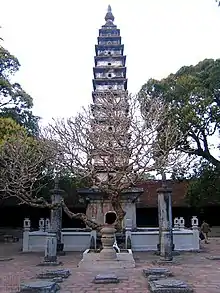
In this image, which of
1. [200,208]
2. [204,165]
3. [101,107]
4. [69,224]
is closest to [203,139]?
[204,165]

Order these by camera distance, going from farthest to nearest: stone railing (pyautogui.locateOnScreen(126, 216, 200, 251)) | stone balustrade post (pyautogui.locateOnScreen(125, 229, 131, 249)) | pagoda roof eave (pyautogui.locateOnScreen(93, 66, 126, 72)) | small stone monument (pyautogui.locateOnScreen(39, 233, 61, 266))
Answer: pagoda roof eave (pyautogui.locateOnScreen(93, 66, 126, 72)), stone railing (pyautogui.locateOnScreen(126, 216, 200, 251)), stone balustrade post (pyautogui.locateOnScreen(125, 229, 131, 249)), small stone monument (pyautogui.locateOnScreen(39, 233, 61, 266))

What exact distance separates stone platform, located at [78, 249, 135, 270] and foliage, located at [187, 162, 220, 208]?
1383cm

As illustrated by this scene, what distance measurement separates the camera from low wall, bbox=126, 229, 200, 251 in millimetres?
17922

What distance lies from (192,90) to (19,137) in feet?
39.0

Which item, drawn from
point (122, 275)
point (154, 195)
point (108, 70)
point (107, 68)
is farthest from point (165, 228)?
point (107, 68)

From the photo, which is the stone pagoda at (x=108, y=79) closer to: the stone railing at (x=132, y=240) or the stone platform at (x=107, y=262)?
the stone railing at (x=132, y=240)

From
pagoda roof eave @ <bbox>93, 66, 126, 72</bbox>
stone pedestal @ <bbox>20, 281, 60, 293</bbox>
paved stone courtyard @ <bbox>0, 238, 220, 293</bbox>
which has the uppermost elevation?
pagoda roof eave @ <bbox>93, 66, 126, 72</bbox>

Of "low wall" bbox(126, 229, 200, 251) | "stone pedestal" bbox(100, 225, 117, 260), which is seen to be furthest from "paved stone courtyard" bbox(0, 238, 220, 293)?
"low wall" bbox(126, 229, 200, 251)

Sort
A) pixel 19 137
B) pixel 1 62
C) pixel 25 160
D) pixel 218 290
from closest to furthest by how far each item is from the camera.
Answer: pixel 218 290 < pixel 25 160 < pixel 19 137 < pixel 1 62

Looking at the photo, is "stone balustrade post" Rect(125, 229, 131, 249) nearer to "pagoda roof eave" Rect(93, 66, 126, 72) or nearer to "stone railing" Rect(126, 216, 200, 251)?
"stone railing" Rect(126, 216, 200, 251)

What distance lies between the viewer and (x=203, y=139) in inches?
992

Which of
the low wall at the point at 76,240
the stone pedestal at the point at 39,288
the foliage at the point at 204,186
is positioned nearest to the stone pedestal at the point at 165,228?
the low wall at the point at 76,240

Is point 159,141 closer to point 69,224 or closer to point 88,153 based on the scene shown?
point 88,153

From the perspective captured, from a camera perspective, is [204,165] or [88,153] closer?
[88,153]
